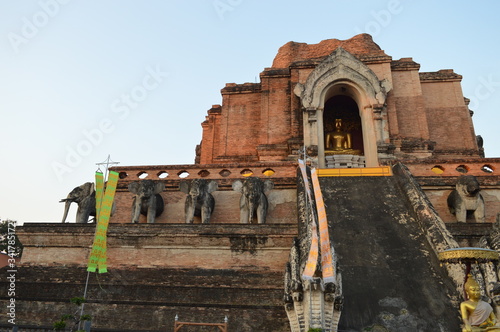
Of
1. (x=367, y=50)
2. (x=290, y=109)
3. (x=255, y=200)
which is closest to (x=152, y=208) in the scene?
(x=255, y=200)

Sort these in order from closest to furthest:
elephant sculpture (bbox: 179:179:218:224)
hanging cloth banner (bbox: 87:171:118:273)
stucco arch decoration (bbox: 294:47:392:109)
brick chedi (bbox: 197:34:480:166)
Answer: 1. hanging cloth banner (bbox: 87:171:118:273)
2. elephant sculpture (bbox: 179:179:218:224)
3. brick chedi (bbox: 197:34:480:166)
4. stucco arch decoration (bbox: 294:47:392:109)

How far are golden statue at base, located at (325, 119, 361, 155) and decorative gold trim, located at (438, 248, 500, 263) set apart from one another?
15.6 m

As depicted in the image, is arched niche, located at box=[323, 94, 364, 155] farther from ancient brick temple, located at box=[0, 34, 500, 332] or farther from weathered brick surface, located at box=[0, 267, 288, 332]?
weathered brick surface, located at box=[0, 267, 288, 332]

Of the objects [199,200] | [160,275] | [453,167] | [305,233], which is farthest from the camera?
[453,167]

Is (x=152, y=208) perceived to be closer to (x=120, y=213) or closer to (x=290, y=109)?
(x=120, y=213)

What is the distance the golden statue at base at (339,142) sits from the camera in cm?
2223

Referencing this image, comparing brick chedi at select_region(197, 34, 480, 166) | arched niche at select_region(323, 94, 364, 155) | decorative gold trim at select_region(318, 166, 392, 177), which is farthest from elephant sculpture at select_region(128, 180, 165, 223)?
arched niche at select_region(323, 94, 364, 155)

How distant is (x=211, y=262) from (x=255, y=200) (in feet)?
9.70

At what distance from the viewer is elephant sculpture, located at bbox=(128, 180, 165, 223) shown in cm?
1405

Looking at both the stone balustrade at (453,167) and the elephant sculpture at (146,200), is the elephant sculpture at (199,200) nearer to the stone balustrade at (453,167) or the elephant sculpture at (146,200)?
the elephant sculpture at (146,200)

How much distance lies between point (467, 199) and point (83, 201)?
12.5 m

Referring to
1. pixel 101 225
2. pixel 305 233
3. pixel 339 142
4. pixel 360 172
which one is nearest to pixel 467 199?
pixel 360 172

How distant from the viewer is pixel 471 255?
6.52 meters

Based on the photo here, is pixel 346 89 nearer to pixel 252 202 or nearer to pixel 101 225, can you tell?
pixel 252 202
